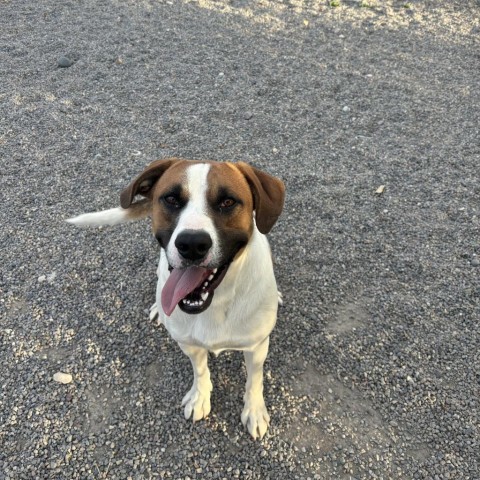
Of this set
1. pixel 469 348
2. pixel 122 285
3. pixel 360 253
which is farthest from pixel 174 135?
pixel 469 348

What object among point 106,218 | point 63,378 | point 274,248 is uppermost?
point 106,218

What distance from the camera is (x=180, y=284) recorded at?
2221mm

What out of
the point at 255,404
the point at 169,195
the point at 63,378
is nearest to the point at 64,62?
the point at 63,378

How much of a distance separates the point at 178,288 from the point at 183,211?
1.24ft

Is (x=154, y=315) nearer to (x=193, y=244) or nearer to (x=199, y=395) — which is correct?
(x=199, y=395)

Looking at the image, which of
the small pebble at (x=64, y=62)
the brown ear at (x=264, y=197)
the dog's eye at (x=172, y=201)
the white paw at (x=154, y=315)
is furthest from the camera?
the small pebble at (x=64, y=62)

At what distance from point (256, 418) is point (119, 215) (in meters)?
1.51

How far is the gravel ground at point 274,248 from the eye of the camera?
283cm

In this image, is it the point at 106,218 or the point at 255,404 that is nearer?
the point at 106,218

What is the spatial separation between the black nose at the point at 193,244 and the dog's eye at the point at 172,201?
24 cm

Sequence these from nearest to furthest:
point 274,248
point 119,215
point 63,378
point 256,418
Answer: point 119,215 → point 256,418 → point 63,378 → point 274,248

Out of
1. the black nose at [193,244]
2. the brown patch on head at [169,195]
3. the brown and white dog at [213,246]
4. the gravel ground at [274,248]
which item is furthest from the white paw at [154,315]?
the black nose at [193,244]

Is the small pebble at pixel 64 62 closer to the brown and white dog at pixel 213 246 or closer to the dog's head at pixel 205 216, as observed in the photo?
the brown and white dog at pixel 213 246

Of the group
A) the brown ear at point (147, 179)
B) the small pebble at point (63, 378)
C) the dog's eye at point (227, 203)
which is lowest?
the small pebble at point (63, 378)
